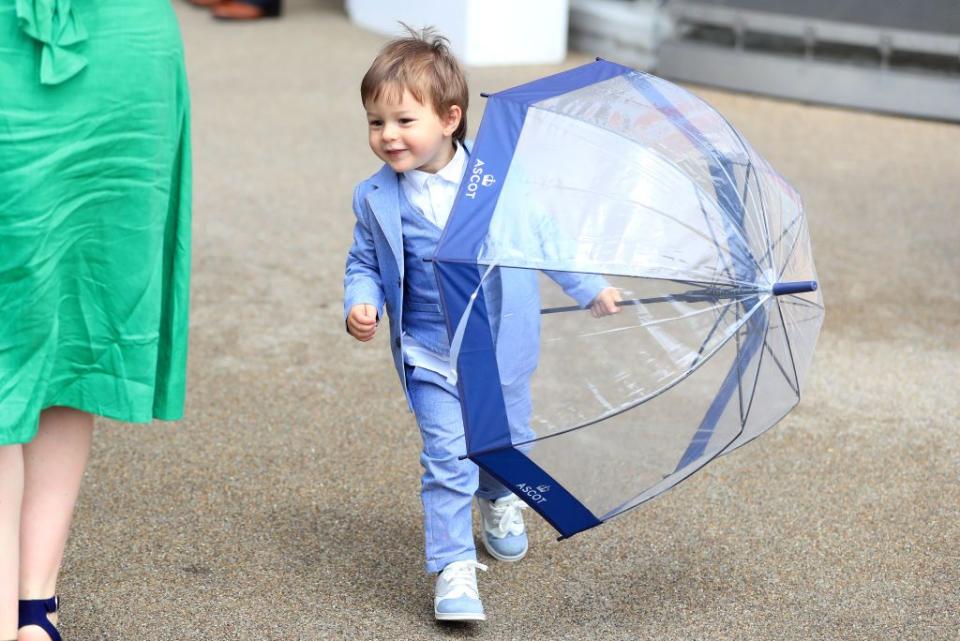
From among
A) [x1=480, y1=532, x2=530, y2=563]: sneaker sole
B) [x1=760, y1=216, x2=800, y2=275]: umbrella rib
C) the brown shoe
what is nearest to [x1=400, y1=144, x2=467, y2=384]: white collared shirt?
[x1=480, y1=532, x2=530, y2=563]: sneaker sole

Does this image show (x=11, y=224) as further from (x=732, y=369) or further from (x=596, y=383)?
(x=732, y=369)

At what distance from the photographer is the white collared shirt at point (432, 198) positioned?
2623mm

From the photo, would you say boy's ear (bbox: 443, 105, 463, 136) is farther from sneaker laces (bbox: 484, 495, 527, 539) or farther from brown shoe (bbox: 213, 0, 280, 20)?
brown shoe (bbox: 213, 0, 280, 20)

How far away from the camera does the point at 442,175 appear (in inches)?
104

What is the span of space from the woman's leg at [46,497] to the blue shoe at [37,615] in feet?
0.04

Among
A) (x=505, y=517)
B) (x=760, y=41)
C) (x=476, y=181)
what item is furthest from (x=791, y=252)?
(x=760, y=41)

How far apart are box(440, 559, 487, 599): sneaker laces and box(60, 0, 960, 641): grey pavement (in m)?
0.08

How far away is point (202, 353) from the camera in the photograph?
408 cm

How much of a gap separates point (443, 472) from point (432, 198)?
53cm

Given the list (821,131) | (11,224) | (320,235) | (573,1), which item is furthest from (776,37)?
(11,224)

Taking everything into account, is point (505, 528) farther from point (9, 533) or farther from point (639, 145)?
point (9, 533)

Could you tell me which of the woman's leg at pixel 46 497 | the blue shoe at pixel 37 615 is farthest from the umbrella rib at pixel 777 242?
the blue shoe at pixel 37 615

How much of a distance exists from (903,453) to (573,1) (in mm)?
5985

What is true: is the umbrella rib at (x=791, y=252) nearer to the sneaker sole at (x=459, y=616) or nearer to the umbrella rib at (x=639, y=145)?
the umbrella rib at (x=639, y=145)
